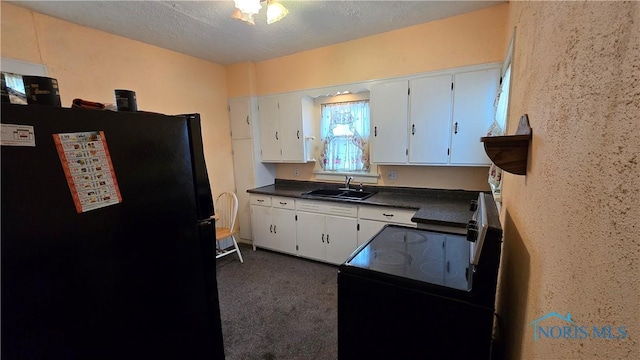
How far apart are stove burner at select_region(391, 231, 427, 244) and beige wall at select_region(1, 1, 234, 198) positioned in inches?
109

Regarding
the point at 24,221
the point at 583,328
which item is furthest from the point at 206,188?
the point at 583,328

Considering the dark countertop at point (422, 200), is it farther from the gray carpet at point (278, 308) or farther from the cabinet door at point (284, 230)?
the gray carpet at point (278, 308)

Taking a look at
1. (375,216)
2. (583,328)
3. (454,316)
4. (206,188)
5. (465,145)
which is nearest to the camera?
(583,328)

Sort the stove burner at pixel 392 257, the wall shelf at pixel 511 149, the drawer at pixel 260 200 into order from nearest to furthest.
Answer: the wall shelf at pixel 511 149 < the stove burner at pixel 392 257 < the drawer at pixel 260 200

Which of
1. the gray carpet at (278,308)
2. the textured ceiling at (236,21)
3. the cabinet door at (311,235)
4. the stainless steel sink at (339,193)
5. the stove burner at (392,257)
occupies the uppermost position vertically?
the textured ceiling at (236,21)

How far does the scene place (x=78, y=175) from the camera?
2.56 ft

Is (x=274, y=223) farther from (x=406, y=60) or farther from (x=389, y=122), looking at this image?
(x=406, y=60)

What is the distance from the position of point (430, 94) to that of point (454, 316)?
84.4 inches

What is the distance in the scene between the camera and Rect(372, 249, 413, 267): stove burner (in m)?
1.17

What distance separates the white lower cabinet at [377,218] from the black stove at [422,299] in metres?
1.19

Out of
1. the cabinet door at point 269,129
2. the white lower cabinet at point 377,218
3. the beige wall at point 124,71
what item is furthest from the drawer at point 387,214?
the beige wall at point 124,71

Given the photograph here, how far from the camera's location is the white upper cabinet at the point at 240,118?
11.7 feet

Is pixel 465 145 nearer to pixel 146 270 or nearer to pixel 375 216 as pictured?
pixel 375 216

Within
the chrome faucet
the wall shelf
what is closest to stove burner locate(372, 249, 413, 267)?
the wall shelf
